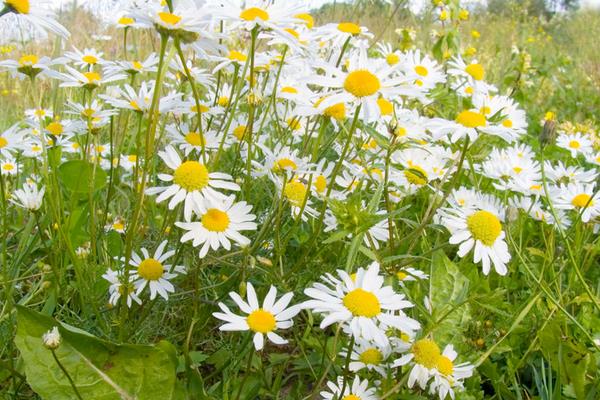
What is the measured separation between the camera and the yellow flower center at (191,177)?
975 mm

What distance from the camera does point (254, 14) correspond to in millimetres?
984

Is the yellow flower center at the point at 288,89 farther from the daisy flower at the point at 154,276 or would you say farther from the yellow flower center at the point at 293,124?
the daisy flower at the point at 154,276

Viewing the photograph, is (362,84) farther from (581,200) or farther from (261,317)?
(581,200)

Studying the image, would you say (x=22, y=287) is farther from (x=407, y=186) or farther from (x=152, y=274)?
(x=407, y=186)

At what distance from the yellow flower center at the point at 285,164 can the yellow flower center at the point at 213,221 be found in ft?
0.65

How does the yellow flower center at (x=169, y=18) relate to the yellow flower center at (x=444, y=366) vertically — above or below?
above

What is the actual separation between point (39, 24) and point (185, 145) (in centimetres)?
36

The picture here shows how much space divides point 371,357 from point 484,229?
11.6 inches

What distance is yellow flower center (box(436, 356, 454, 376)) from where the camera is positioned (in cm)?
101

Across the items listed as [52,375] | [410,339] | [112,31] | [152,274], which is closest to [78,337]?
[52,375]

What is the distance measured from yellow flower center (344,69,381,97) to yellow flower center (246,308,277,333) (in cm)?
38

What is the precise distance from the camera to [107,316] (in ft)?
4.17

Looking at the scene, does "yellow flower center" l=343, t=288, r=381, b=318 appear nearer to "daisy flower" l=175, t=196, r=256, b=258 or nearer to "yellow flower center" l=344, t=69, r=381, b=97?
"daisy flower" l=175, t=196, r=256, b=258

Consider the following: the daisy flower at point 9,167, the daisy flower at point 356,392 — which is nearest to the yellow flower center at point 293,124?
the daisy flower at point 356,392
